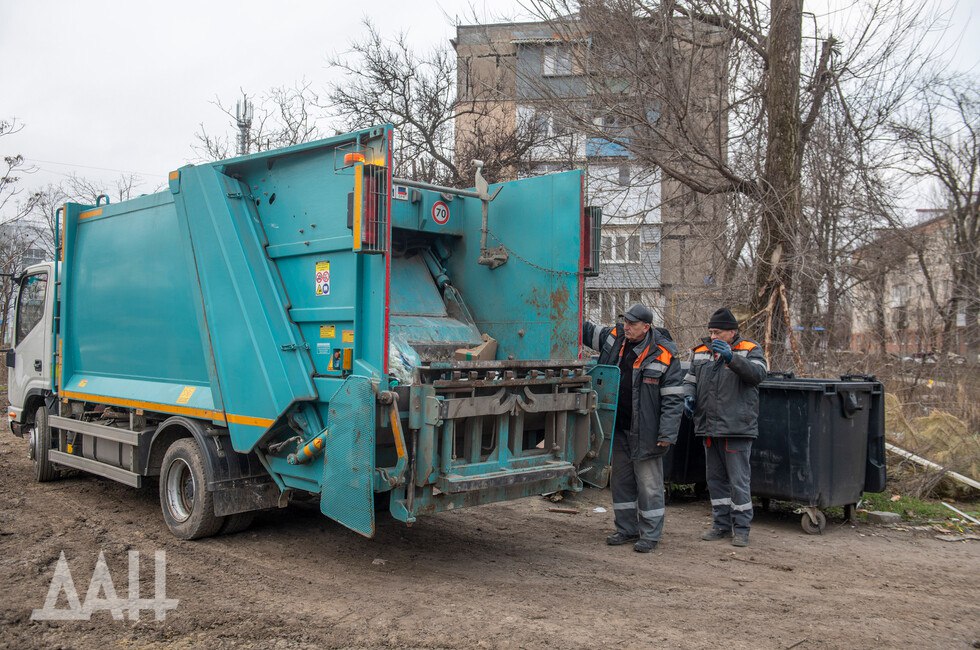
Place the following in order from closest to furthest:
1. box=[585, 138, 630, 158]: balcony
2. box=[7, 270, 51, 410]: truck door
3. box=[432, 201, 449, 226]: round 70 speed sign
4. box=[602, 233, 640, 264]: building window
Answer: box=[432, 201, 449, 226]: round 70 speed sign, box=[7, 270, 51, 410]: truck door, box=[585, 138, 630, 158]: balcony, box=[602, 233, 640, 264]: building window

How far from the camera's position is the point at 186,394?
18.2 feet

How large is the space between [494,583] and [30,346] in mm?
5879

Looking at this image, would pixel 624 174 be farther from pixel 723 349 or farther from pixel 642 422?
pixel 642 422

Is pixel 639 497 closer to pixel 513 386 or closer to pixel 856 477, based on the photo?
pixel 513 386

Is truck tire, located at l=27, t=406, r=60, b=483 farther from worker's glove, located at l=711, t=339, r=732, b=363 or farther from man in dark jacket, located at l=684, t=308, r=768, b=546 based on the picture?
worker's glove, located at l=711, t=339, r=732, b=363

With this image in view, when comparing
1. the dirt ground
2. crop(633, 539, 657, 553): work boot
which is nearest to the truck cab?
the dirt ground

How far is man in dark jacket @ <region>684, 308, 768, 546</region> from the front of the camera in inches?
218

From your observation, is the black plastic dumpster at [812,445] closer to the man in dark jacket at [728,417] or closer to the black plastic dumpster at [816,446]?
the black plastic dumpster at [816,446]

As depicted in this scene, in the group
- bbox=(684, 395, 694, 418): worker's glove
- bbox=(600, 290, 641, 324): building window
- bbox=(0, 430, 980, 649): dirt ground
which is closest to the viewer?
bbox=(0, 430, 980, 649): dirt ground

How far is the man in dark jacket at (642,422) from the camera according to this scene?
5320mm

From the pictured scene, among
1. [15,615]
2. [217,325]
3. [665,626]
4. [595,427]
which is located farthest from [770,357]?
[15,615]

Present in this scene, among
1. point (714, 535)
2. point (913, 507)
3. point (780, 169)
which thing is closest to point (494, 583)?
point (714, 535)

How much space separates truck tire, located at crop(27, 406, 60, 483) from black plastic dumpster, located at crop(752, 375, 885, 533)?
6.57 metres

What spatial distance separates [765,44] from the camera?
9938 millimetres
